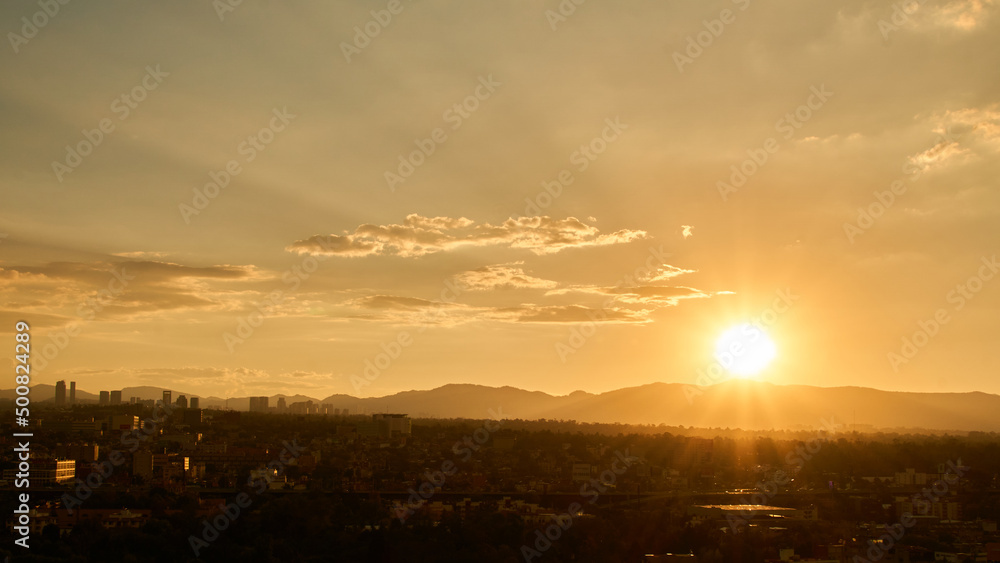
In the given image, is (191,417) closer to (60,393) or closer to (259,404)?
(60,393)

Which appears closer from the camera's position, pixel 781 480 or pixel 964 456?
pixel 781 480

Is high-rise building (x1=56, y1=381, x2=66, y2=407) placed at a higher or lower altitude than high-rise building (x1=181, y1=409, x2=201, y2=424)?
higher

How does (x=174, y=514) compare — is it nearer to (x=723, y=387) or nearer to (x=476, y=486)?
(x=476, y=486)

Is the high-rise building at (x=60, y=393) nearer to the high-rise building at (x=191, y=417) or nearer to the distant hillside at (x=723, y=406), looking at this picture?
the distant hillside at (x=723, y=406)

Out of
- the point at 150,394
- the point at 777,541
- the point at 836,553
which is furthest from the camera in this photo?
the point at 150,394

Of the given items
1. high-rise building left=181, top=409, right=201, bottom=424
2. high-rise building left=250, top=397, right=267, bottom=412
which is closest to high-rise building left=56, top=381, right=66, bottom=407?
high-rise building left=250, top=397, right=267, bottom=412

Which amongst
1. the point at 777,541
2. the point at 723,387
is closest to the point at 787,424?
the point at 723,387

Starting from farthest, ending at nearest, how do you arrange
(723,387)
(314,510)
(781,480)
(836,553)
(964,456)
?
1. (723,387)
2. (964,456)
3. (781,480)
4. (314,510)
5. (836,553)

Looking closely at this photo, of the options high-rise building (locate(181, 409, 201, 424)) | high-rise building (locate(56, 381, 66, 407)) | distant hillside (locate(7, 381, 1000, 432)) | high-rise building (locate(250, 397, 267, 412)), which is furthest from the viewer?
distant hillside (locate(7, 381, 1000, 432))

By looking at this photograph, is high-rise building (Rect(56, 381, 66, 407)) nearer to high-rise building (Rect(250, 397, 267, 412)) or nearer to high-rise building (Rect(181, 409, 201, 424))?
high-rise building (Rect(250, 397, 267, 412))

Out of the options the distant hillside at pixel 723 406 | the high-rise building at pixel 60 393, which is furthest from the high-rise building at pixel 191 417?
the distant hillside at pixel 723 406
